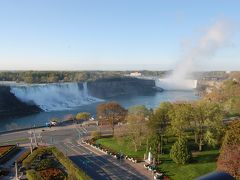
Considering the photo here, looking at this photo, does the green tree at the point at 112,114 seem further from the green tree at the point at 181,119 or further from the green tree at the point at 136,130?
the green tree at the point at 181,119

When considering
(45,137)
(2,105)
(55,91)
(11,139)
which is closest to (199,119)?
(45,137)

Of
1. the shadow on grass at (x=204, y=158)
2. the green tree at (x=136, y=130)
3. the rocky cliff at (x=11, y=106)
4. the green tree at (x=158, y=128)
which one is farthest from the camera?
the rocky cliff at (x=11, y=106)

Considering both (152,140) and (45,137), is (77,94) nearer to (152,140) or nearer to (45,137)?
(45,137)

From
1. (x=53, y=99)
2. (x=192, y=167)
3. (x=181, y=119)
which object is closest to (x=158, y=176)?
(x=192, y=167)

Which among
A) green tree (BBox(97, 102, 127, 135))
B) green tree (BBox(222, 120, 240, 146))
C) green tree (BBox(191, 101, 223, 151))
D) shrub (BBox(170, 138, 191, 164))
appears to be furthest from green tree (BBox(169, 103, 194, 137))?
green tree (BBox(97, 102, 127, 135))

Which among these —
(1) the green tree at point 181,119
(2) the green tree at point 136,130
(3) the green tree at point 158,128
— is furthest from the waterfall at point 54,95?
(1) the green tree at point 181,119

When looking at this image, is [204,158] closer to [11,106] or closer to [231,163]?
[231,163]
